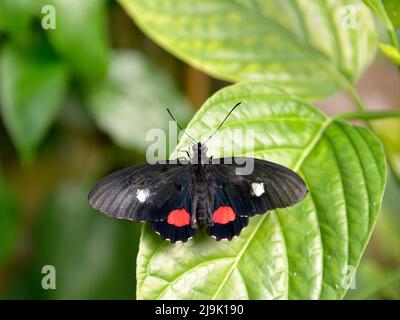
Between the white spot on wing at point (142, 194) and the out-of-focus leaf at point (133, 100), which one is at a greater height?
the out-of-focus leaf at point (133, 100)

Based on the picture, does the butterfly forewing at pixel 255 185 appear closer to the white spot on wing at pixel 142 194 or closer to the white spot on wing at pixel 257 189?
the white spot on wing at pixel 257 189

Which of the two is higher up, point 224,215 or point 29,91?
point 29,91

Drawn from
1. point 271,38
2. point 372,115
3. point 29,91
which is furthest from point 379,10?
point 29,91

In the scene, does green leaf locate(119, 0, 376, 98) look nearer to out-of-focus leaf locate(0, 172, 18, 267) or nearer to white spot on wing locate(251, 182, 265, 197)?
white spot on wing locate(251, 182, 265, 197)

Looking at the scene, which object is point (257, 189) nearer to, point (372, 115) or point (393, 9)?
point (372, 115)

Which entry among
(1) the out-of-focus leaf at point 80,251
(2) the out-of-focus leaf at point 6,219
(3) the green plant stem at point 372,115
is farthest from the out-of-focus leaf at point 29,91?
(3) the green plant stem at point 372,115

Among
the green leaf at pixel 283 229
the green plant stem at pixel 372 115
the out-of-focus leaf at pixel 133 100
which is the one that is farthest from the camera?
the out-of-focus leaf at pixel 133 100
